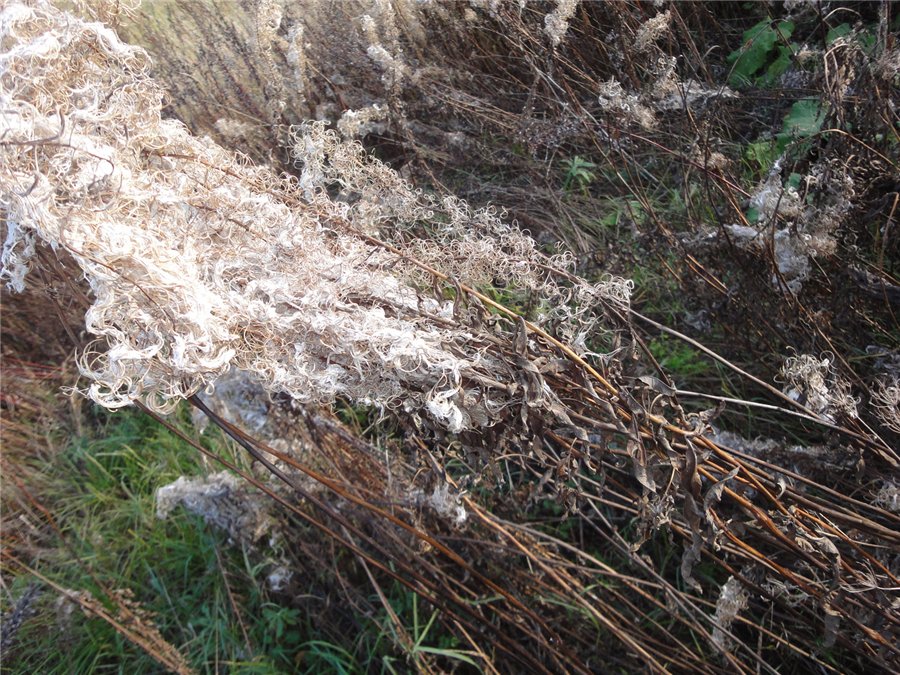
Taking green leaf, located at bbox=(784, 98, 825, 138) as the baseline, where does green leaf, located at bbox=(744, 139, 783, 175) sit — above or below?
below

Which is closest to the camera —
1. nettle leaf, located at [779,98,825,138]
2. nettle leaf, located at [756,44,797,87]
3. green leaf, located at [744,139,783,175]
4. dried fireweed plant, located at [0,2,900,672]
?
dried fireweed plant, located at [0,2,900,672]

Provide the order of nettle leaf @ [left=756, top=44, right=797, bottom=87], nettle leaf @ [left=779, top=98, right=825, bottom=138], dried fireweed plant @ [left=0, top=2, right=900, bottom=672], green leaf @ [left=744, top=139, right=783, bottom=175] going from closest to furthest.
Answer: dried fireweed plant @ [left=0, top=2, right=900, bottom=672], nettle leaf @ [left=779, top=98, right=825, bottom=138], green leaf @ [left=744, top=139, right=783, bottom=175], nettle leaf @ [left=756, top=44, right=797, bottom=87]

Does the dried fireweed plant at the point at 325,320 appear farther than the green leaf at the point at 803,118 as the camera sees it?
No

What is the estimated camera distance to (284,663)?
1.96 metres

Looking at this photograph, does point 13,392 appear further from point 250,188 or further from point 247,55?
point 250,188

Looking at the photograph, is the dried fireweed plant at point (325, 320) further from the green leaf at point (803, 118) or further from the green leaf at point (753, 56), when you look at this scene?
the green leaf at point (753, 56)

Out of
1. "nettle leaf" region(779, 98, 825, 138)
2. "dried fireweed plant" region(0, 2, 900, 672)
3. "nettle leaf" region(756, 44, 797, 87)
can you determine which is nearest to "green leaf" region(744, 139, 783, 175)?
"nettle leaf" region(779, 98, 825, 138)

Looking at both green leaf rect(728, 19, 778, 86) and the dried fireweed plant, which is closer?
the dried fireweed plant

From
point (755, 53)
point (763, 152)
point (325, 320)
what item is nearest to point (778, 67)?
point (755, 53)

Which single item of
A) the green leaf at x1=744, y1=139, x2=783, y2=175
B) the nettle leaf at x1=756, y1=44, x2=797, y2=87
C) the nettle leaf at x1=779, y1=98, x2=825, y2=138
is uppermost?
the nettle leaf at x1=756, y1=44, x2=797, y2=87

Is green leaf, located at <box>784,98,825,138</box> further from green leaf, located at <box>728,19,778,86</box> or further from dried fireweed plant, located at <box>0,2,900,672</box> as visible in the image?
dried fireweed plant, located at <box>0,2,900,672</box>

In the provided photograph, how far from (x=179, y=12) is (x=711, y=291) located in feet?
9.98

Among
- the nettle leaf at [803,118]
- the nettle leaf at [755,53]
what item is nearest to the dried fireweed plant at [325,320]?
the nettle leaf at [803,118]

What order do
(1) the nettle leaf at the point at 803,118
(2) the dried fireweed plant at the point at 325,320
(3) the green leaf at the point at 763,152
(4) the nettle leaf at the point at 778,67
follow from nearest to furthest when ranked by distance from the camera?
(2) the dried fireweed plant at the point at 325,320 < (1) the nettle leaf at the point at 803,118 < (3) the green leaf at the point at 763,152 < (4) the nettle leaf at the point at 778,67
